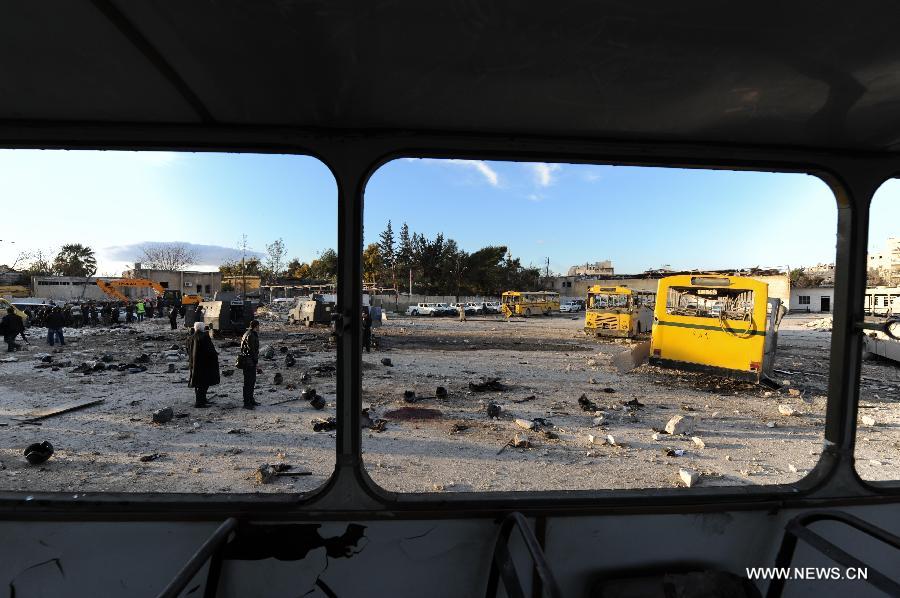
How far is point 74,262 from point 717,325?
243 ft

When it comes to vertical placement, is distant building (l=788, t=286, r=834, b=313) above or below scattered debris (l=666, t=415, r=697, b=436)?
above

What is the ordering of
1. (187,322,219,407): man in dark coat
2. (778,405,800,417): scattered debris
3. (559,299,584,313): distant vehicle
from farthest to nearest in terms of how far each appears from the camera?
(559,299,584,313): distant vehicle < (778,405,800,417): scattered debris < (187,322,219,407): man in dark coat

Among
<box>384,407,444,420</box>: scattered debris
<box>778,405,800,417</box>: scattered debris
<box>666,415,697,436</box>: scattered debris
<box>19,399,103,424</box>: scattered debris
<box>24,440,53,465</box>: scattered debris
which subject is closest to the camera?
<box>24,440,53,465</box>: scattered debris

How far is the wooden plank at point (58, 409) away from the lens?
6.54 meters

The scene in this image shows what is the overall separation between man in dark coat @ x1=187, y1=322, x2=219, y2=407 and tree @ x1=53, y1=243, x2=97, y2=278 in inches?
2520

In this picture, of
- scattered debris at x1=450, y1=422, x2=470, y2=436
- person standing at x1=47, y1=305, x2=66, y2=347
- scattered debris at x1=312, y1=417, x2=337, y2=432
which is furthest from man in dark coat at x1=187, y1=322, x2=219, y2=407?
person standing at x1=47, y1=305, x2=66, y2=347

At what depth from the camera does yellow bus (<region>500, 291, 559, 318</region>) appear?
3266cm

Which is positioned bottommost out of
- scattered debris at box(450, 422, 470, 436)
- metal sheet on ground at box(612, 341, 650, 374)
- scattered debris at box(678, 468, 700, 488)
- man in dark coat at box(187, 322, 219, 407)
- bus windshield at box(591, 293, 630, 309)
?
scattered debris at box(450, 422, 470, 436)

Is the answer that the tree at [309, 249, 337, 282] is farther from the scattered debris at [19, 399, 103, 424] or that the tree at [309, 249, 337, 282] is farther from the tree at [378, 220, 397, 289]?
the scattered debris at [19, 399, 103, 424]

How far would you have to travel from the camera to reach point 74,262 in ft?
179

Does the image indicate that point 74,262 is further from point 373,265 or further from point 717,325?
point 717,325

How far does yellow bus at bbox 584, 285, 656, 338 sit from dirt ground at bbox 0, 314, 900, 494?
6133 millimetres

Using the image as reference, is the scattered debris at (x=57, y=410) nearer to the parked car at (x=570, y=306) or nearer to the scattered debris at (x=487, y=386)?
the scattered debris at (x=487, y=386)

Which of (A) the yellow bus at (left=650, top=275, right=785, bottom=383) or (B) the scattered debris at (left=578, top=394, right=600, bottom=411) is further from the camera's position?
(A) the yellow bus at (left=650, top=275, right=785, bottom=383)
